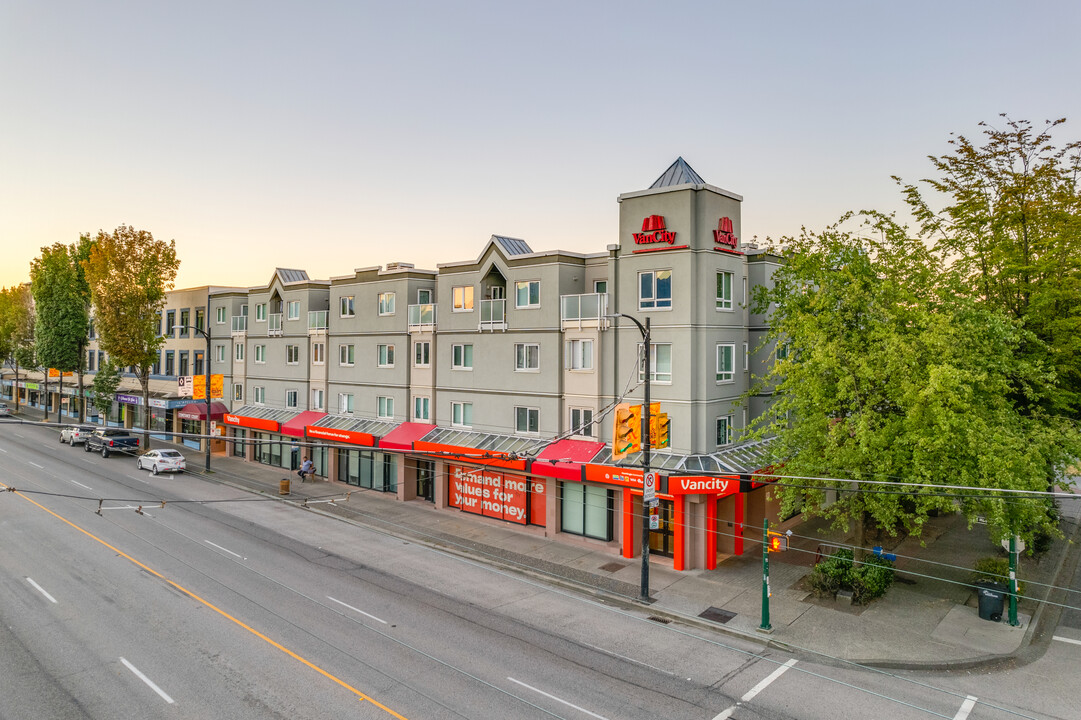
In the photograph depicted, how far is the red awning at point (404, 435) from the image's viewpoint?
31.7 metres

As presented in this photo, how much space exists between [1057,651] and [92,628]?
26421mm

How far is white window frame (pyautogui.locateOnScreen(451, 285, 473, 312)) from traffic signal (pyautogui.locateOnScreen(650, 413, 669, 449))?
44.0 ft

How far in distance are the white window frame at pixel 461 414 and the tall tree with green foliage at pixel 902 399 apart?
14858 mm

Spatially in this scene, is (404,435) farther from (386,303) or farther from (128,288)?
(128,288)

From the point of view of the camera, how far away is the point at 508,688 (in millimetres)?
14211

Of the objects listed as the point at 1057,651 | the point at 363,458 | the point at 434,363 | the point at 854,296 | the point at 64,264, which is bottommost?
the point at 1057,651

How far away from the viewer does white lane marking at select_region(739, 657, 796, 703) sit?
1410cm

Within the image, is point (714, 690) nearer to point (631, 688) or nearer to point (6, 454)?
point (631, 688)

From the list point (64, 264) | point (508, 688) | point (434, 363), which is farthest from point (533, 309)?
point (64, 264)

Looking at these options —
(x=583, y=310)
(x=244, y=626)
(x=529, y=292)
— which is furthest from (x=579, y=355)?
(x=244, y=626)

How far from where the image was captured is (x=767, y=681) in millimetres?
14922

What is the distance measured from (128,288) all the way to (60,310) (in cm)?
1783

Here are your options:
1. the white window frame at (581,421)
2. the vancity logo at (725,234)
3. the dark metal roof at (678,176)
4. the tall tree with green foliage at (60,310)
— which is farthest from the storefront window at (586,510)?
the tall tree with green foliage at (60,310)

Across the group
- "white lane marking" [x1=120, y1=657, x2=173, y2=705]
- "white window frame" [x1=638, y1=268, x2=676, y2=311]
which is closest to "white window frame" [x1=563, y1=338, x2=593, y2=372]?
"white window frame" [x1=638, y1=268, x2=676, y2=311]
